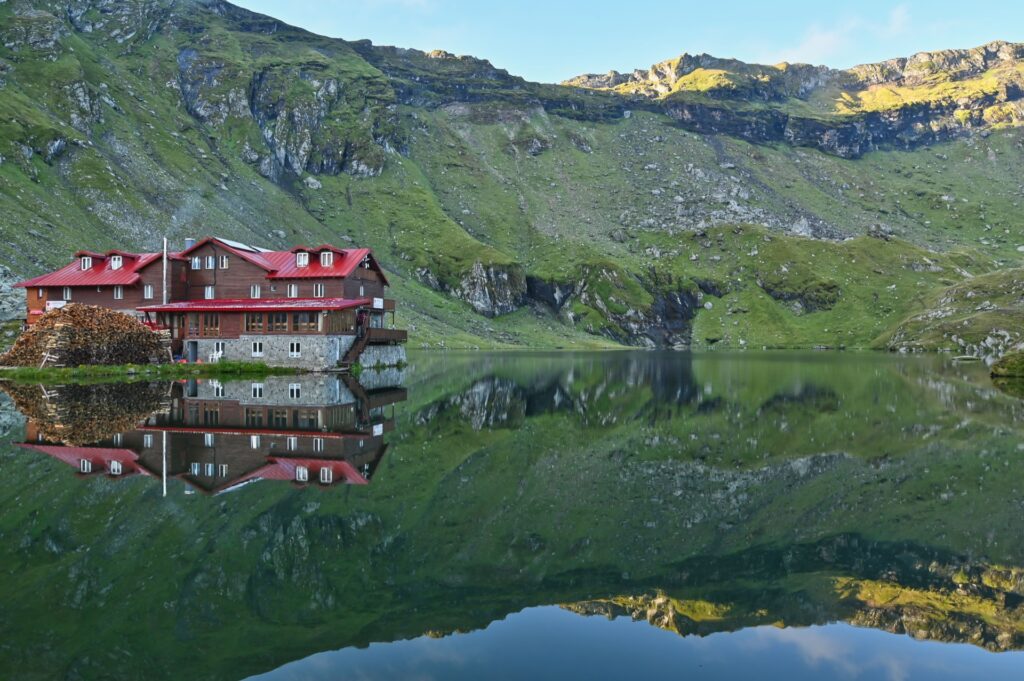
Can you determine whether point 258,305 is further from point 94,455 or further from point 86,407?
point 94,455

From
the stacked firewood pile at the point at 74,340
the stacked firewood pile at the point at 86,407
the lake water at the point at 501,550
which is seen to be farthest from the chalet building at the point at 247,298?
the lake water at the point at 501,550

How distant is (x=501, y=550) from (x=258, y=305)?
62.6m

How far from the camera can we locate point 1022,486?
25.2 meters

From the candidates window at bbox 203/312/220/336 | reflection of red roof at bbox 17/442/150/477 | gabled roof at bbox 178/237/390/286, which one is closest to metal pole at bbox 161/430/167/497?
reflection of red roof at bbox 17/442/150/477

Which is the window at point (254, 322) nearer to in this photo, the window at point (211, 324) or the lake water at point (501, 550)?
the window at point (211, 324)

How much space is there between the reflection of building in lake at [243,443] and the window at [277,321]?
24.1 m

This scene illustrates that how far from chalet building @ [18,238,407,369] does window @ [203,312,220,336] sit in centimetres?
11

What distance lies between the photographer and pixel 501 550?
17.8 metres

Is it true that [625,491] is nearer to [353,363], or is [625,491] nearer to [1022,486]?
[1022,486]

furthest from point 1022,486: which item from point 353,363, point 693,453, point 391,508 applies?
point 353,363

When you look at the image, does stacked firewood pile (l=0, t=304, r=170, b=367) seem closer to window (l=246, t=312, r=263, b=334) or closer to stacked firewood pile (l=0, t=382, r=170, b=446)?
stacked firewood pile (l=0, t=382, r=170, b=446)

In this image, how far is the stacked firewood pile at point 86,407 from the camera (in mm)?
32688

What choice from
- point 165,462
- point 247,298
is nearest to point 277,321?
point 247,298

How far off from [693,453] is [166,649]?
2490 centimetres
